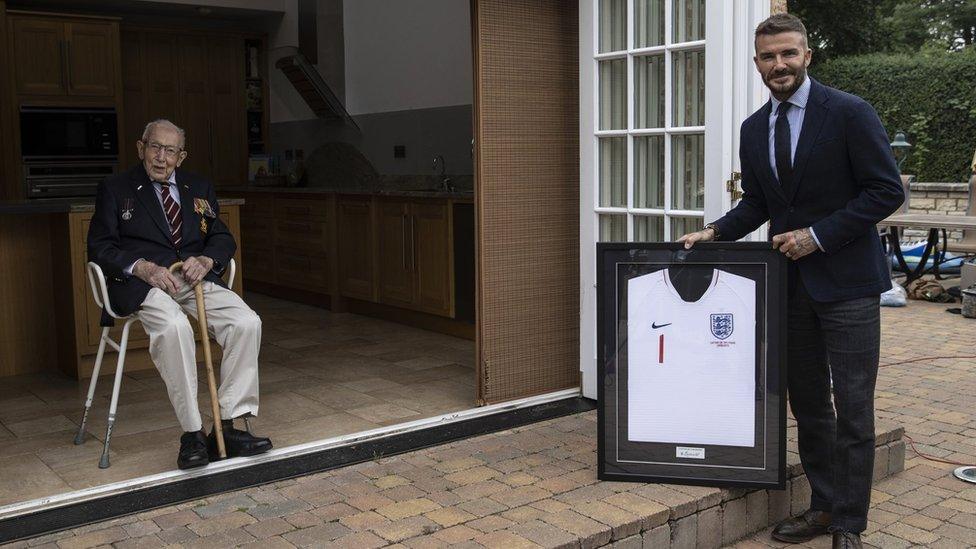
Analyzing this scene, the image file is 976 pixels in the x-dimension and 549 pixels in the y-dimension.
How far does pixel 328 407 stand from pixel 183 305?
3.10ft

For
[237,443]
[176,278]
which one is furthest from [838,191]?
[176,278]

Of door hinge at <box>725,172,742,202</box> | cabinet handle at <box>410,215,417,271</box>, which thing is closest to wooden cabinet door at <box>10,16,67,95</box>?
cabinet handle at <box>410,215,417,271</box>

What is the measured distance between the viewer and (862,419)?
9.80 feet

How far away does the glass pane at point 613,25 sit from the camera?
4.23m

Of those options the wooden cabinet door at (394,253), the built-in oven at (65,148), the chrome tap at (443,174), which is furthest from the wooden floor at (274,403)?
the built-in oven at (65,148)

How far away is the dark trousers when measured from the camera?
2.97 meters

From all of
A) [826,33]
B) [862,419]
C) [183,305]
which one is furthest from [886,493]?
[826,33]

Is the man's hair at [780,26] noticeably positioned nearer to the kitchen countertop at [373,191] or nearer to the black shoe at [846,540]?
the black shoe at [846,540]

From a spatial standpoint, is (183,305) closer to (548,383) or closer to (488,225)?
(488,225)

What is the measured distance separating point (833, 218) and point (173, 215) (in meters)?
2.51

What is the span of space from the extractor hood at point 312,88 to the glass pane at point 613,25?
4.55 metres

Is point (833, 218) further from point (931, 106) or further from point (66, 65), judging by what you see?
point (931, 106)

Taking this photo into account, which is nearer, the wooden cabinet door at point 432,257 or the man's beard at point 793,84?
the man's beard at point 793,84

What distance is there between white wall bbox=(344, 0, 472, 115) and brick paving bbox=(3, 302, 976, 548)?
3.75m
